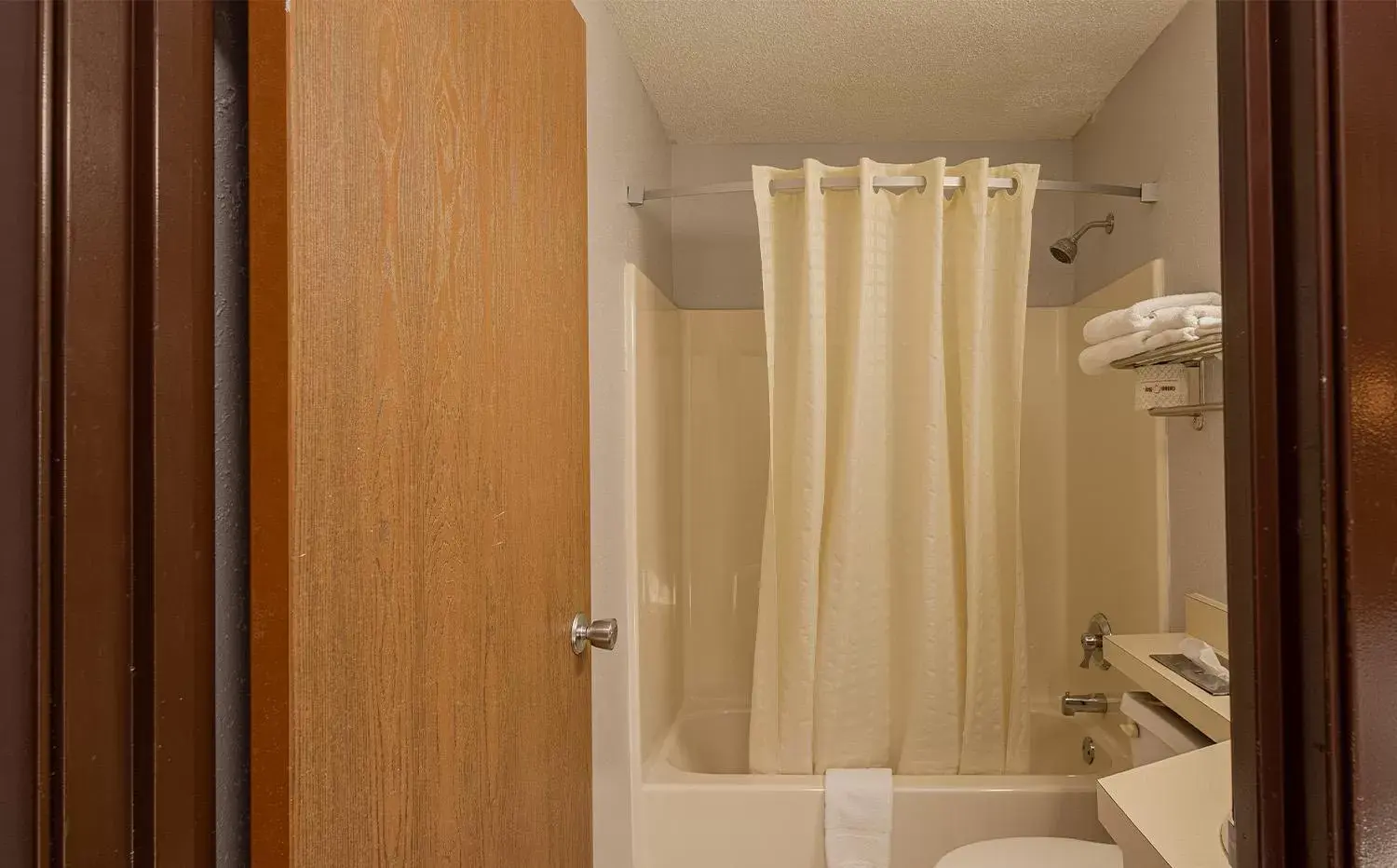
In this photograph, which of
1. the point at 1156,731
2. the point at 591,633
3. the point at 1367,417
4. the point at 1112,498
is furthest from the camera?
the point at 1112,498

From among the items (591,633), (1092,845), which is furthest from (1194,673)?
(591,633)

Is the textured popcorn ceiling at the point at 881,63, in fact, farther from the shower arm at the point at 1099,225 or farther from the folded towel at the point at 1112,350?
the folded towel at the point at 1112,350

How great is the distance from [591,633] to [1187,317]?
1.08 metres

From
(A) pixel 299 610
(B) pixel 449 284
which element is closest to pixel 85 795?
(A) pixel 299 610

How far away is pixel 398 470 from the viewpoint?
0.71 meters

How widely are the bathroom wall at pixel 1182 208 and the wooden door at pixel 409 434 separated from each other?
1.30 meters

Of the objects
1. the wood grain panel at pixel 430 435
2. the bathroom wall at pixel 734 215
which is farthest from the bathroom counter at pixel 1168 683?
the bathroom wall at pixel 734 215

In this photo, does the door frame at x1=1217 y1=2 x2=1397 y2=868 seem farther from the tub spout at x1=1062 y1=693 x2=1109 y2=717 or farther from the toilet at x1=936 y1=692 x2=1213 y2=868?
the tub spout at x1=1062 y1=693 x2=1109 y2=717

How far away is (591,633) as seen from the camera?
1193mm

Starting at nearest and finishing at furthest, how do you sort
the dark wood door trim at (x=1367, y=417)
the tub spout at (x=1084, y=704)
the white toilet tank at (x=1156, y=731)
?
the dark wood door trim at (x=1367, y=417)
the white toilet tank at (x=1156, y=731)
the tub spout at (x=1084, y=704)

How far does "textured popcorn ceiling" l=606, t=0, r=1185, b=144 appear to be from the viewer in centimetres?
184

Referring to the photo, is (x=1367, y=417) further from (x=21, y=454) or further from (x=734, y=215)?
(x=734, y=215)

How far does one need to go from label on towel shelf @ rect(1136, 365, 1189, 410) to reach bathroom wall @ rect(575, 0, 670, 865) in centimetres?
105

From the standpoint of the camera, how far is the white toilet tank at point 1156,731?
1.49 m
